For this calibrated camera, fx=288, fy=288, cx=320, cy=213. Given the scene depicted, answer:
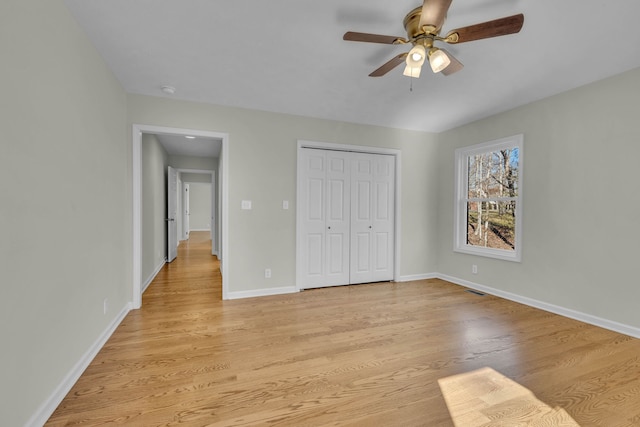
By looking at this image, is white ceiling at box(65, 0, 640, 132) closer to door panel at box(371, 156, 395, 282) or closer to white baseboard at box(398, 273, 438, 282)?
door panel at box(371, 156, 395, 282)

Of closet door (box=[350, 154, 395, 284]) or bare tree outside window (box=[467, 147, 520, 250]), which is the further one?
closet door (box=[350, 154, 395, 284])

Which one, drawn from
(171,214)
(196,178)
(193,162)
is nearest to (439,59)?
(171,214)

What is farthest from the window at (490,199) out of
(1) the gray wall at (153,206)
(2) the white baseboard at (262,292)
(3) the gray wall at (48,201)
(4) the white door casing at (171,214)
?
(4) the white door casing at (171,214)

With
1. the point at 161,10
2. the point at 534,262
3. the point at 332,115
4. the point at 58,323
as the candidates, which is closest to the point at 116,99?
the point at 161,10

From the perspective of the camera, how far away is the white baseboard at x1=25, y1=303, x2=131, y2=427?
147 cm

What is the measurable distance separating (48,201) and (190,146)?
14.0 ft

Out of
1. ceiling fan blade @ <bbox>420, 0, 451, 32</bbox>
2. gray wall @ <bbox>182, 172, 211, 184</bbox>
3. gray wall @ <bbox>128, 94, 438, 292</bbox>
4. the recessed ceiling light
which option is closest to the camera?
ceiling fan blade @ <bbox>420, 0, 451, 32</bbox>

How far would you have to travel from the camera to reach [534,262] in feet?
11.2

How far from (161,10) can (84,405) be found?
252 cm

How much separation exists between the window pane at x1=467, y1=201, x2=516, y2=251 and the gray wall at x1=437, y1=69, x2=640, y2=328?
0.26 metres

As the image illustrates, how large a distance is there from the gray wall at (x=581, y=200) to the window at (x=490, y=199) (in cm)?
13

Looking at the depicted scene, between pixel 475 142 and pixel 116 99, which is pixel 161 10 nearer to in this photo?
pixel 116 99

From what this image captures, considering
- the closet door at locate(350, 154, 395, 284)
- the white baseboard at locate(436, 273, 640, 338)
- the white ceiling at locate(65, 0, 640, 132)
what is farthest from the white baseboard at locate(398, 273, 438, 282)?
the white ceiling at locate(65, 0, 640, 132)

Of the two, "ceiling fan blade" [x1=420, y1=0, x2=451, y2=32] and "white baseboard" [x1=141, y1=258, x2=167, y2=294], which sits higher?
"ceiling fan blade" [x1=420, y1=0, x2=451, y2=32]
